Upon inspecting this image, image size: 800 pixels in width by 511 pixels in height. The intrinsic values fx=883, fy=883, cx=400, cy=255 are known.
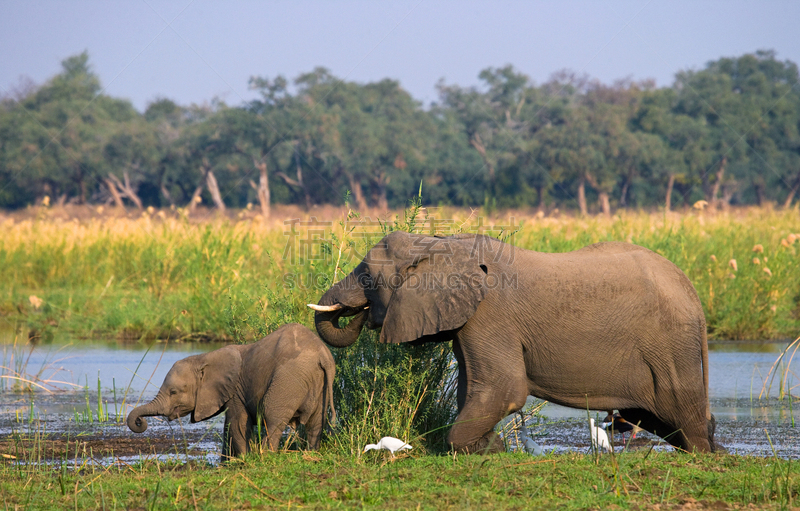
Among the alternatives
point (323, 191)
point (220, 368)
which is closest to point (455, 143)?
point (323, 191)

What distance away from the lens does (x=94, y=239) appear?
55.1 ft

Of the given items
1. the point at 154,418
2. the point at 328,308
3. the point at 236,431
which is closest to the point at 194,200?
the point at 154,418

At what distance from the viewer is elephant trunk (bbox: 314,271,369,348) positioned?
592 cm

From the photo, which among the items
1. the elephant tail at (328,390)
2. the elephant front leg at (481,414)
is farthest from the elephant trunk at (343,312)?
the elephant front leg at (481,414)

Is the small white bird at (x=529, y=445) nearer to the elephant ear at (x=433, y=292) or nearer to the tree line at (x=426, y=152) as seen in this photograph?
the elephant ear at (x=433, y=292)

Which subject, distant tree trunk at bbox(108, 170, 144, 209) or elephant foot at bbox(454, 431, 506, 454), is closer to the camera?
elephant foot at bbox(454, 431, 506, 454)

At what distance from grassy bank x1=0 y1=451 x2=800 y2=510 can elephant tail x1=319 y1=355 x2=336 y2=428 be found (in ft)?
2.02

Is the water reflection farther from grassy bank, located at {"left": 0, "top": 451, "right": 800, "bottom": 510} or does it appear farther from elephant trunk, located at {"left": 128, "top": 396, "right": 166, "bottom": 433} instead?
grassy bank, located at {"left": 0, "top": 451, "right": 800, "bottom": 510}

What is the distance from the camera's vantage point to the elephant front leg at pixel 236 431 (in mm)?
6293

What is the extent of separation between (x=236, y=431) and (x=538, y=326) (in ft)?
7.62

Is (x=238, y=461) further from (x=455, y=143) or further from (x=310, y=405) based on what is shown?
(x=455, y=143)

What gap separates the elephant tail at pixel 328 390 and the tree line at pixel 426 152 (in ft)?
130

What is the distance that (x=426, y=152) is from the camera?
176 ft

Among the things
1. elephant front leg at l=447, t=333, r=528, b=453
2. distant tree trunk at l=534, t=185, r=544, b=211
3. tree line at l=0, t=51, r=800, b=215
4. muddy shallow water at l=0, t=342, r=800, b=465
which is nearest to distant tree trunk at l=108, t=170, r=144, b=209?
tree line at l=0, t=51, r=800, b=215
